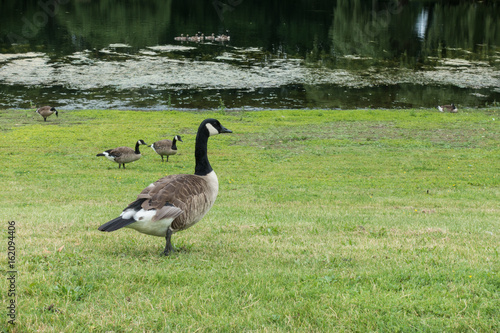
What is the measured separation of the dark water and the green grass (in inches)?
654

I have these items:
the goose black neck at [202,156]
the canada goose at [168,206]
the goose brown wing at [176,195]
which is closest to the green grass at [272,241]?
the canada goose at [168,206]

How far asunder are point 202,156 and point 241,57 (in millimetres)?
47912

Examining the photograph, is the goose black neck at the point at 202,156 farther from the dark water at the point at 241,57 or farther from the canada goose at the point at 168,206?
the dark water at the point at 241,57

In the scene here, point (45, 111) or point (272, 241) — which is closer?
point (272, 241)

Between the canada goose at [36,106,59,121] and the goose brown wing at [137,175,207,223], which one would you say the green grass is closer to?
the goose brown wing at [137,175,207,223]

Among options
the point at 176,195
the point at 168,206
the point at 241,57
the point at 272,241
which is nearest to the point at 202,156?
the point at 176,195

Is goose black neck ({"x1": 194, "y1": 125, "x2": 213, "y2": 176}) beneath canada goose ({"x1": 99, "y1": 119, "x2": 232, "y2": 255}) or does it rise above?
above

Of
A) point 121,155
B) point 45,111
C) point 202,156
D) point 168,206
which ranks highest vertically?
point 202,156

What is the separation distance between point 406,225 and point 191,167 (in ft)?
37.1

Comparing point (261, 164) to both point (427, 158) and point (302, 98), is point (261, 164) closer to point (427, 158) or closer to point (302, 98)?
point (427, 158)

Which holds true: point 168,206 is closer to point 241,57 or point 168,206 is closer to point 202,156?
point 202,156

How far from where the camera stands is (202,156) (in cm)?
885

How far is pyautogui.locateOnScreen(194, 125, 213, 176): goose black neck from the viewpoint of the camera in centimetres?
874

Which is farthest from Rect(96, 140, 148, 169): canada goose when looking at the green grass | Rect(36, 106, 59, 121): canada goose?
Rect(36, 106, 59, 121): canada goose
